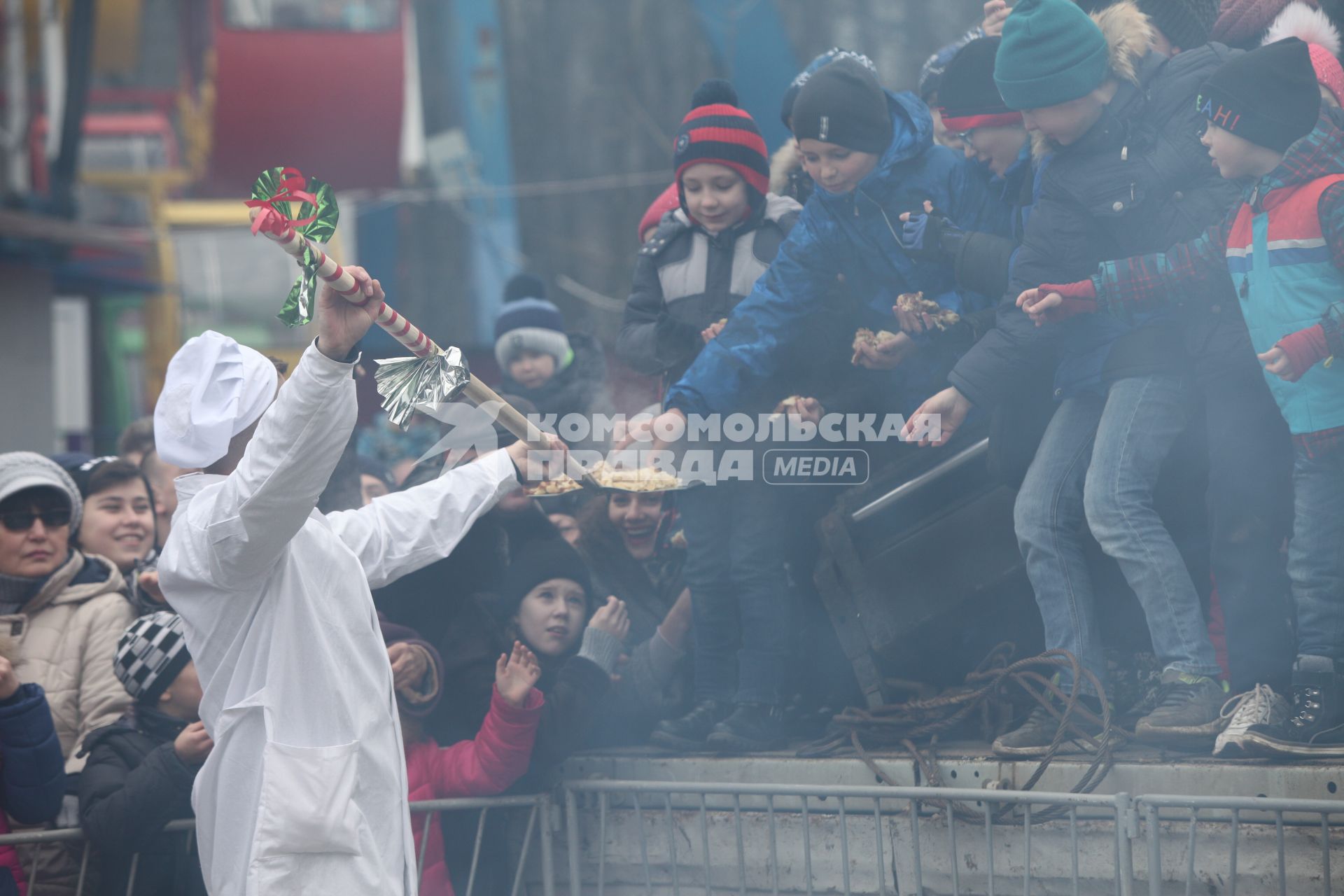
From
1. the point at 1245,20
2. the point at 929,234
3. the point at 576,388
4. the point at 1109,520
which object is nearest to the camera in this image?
the point at 1109,520

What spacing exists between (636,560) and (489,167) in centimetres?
793

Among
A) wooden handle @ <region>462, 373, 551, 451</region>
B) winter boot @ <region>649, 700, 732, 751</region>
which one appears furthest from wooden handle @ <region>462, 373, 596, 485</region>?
winter boot @ <region>649, 700, 732, 751</region>

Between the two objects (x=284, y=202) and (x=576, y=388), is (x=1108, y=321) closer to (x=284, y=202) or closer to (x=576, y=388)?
(x=284, y=202)

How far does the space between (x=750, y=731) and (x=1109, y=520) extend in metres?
1.13

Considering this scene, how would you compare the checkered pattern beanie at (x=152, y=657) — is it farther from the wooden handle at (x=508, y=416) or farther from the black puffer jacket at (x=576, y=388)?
the black puffer jacket at (x=576, y=388)

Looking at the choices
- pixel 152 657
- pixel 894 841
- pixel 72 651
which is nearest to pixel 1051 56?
pixel 894 841

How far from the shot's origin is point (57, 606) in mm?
3967

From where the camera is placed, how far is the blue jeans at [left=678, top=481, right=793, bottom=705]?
390 centimetres

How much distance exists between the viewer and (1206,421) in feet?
11.2

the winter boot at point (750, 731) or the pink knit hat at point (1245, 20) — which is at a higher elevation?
the pink knit hat at point (1245, 20)

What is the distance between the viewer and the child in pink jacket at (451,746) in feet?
11.9

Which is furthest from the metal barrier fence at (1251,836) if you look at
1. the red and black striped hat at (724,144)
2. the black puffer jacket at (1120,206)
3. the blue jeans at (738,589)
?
the red and black striped hat at (724,144)

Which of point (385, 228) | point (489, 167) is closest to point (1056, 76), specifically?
A: point (489, 167)

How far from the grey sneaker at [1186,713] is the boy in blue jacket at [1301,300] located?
2.7 inches
